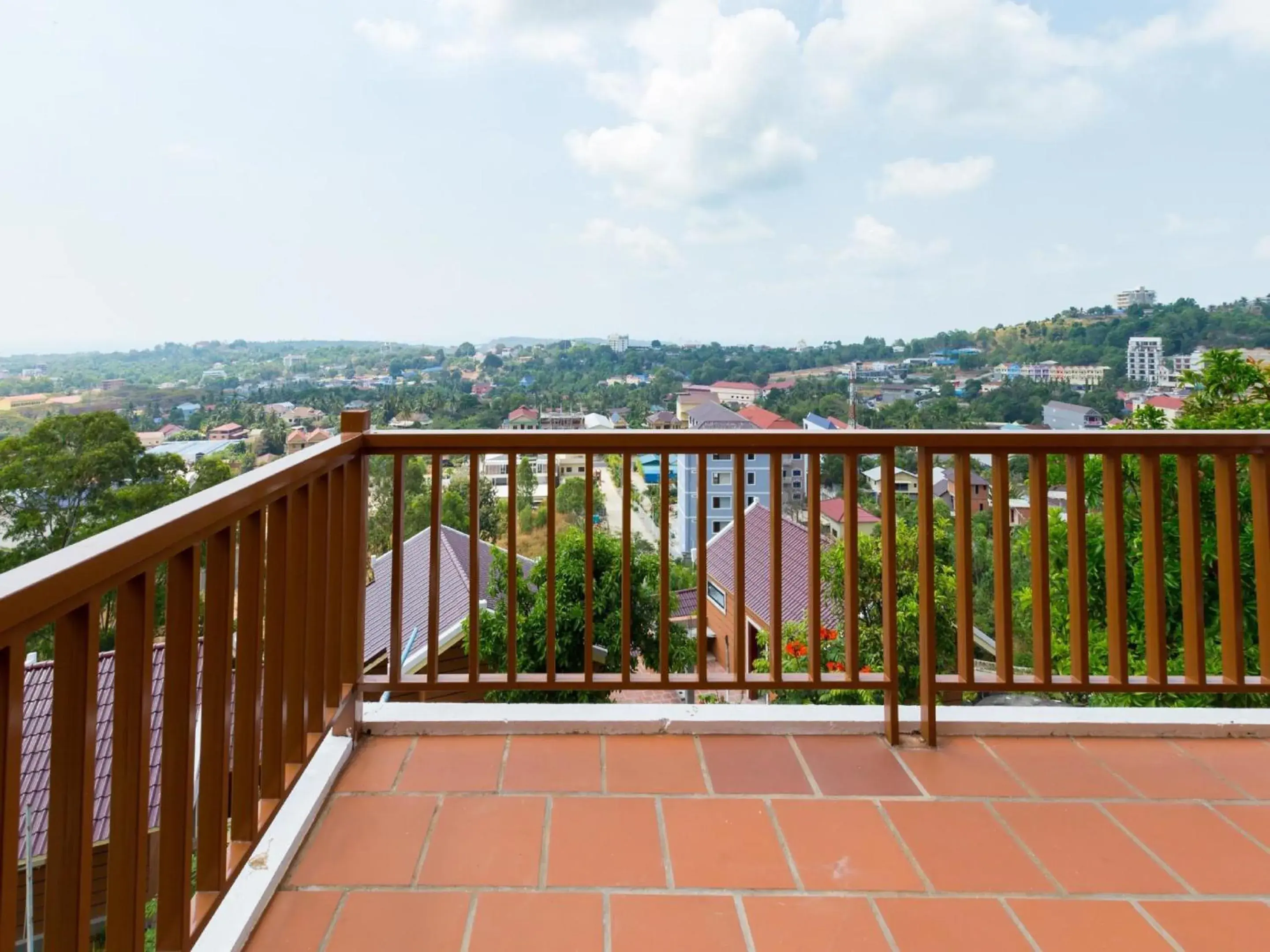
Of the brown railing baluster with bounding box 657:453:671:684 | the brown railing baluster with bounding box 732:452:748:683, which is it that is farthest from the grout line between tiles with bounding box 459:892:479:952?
the brown railing baluster with bounding box 732:452:748:683

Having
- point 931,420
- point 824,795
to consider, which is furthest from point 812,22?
point 824,795

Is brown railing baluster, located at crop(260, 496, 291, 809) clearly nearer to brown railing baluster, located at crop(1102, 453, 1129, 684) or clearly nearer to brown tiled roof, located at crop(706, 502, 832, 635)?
brown tiled roof, located at crop(706, 502, 832, 635)

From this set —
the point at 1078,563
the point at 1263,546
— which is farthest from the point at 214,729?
the point at 1263,546

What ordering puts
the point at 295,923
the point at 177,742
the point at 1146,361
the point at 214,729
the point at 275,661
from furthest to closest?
the point at 1146,361 < the point at 275,661 < the point at 295,923 < the point at 214,729 < the point at 177,742

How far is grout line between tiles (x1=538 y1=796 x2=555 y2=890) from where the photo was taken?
55.7 inches

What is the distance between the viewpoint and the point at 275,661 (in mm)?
1455

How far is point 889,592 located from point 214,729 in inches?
64.9

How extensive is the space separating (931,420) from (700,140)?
7429 mm

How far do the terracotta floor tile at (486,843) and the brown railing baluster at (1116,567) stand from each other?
169cm

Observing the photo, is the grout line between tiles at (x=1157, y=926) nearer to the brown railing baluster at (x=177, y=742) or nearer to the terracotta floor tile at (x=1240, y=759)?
the terracotta floor tile at (x=1240, y=759)

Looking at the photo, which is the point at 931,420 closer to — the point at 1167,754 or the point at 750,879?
the point at 1167,754

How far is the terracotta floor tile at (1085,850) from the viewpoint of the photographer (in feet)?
4.59

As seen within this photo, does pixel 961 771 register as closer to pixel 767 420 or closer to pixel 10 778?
pixel 767 420

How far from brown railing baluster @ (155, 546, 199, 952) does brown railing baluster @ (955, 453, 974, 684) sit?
181cm
